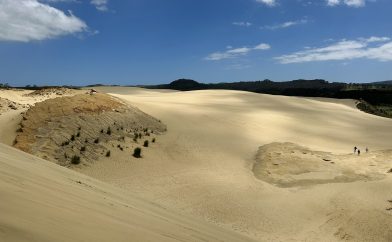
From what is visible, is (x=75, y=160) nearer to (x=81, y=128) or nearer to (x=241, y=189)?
(x=81, y=128)

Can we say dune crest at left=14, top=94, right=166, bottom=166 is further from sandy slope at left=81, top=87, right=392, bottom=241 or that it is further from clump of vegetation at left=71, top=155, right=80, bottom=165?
sandy slope at left=81, top=87, right=392, bottom=241

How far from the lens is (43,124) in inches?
655

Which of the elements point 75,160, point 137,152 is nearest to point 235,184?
point 137,152

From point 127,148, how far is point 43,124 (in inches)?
130

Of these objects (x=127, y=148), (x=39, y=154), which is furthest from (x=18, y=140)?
(x=127, y=148)

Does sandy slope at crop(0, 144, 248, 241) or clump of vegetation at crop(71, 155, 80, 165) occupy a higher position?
sandy slope at crop(0, 144, 248, 241)

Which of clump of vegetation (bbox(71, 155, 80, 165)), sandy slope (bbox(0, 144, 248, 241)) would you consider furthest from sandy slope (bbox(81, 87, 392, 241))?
sandy slope (bbox(0, 144, 248, 241))

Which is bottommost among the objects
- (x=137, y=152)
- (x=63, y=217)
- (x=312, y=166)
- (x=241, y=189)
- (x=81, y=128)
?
(x=241, y=189)

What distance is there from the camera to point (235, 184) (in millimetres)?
15148

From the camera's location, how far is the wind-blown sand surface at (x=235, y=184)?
17.6 feet

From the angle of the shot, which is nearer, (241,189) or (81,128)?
(241,189)

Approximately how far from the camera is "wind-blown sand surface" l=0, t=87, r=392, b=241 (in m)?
5.36

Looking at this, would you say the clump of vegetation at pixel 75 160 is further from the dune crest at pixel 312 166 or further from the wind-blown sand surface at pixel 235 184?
the dune crest at pixel 312 166

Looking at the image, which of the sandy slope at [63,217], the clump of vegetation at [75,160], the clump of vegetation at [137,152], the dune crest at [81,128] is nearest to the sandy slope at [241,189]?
the clump of vegetation at [137,152]
